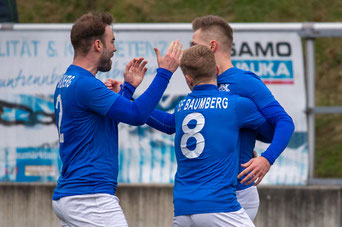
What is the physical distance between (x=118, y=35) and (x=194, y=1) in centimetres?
421

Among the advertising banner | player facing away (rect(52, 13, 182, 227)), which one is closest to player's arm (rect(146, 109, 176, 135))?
player facing away (rect(52, 13, 182, 227))

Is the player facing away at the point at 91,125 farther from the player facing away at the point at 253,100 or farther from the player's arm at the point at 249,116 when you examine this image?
the player's arm at the point at 249,116

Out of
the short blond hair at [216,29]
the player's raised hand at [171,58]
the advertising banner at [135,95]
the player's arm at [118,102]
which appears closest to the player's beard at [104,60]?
the player's arm at [118,102]

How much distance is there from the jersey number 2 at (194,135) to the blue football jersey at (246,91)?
36 cm

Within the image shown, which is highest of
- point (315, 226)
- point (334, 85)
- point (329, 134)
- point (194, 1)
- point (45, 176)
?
point (194, 1)

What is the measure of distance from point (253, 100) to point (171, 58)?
2.01ft

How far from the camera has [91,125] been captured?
4246 mm

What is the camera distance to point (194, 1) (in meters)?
11.3

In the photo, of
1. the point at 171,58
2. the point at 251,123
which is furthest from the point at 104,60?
the point at 251,123

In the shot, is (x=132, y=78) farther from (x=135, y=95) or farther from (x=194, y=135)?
(x=135, y=95)

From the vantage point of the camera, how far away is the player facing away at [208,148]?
3.95 meters

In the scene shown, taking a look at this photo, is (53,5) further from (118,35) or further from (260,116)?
(260,116)

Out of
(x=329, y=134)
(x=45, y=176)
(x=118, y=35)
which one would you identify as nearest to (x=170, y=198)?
(x=45, y=176)

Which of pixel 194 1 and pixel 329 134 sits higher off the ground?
pixel 194 1
